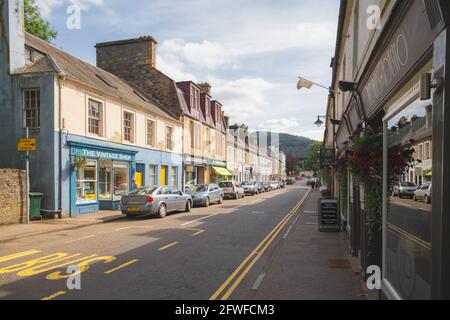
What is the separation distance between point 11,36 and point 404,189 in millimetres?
17785

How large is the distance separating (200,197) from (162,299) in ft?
58.1

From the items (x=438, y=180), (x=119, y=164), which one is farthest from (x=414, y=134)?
(x=119, y=164)

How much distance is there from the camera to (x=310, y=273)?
23.8 ft

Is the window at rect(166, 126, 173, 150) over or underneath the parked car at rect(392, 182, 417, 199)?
over

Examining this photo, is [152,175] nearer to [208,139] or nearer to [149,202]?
[149,202]

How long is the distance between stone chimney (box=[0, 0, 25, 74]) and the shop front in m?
4.69

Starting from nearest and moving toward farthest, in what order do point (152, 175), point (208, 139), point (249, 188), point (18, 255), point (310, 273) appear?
point (310, 273) < point (18, 255) < point (152, 175) < point (208, 139) < point (249, 188)

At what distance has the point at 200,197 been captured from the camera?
23391 mm

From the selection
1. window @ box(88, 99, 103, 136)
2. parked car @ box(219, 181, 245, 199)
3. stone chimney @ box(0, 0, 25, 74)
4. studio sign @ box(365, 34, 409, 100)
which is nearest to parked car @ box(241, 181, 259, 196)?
parked car @ box(219, 181, 245, 199)

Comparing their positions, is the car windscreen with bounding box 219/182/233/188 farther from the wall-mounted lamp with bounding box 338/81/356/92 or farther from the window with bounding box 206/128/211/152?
the wall-mounted lamp with bounding box 338/81/356/92

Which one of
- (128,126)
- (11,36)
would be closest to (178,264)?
(11,36)

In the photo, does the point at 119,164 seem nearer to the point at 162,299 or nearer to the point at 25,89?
the point at 25,89

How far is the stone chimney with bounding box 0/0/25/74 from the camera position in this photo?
52.9 feet

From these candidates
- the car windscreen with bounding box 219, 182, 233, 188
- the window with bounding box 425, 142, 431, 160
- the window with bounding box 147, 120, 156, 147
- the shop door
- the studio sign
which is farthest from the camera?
the car windscreen with bounding box 219, 182, 233, 188
